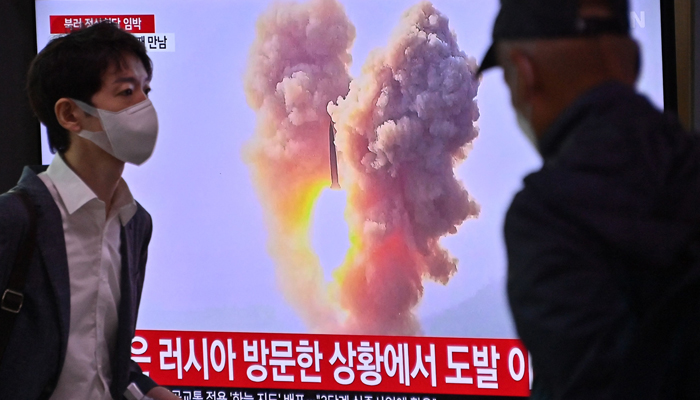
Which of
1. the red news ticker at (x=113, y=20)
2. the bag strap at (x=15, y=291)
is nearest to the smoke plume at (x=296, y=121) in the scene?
the red news ticker at (x=113, y=20)

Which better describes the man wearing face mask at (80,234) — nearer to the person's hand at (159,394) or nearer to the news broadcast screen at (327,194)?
the person's hand at (159,394)

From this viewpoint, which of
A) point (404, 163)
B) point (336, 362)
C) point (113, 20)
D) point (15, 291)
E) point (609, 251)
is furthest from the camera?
point (113, 20)

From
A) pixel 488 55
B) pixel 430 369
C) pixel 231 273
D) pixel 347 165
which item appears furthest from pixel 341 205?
pixel 488 55

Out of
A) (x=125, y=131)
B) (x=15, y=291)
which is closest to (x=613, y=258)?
(x=15, y=291)

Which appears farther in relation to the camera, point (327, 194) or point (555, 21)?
point (327, 194)

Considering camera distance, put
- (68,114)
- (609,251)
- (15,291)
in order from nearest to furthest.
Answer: (609,251), (15,291), (68,114)

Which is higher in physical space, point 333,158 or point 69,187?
point 333,158

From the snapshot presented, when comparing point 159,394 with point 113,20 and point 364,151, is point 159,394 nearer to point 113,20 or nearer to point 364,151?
point 364,151

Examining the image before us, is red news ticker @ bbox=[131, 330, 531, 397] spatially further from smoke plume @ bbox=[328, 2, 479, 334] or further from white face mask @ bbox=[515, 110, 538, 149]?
white face mask @ bbox=[515, 110, 538, 149]
